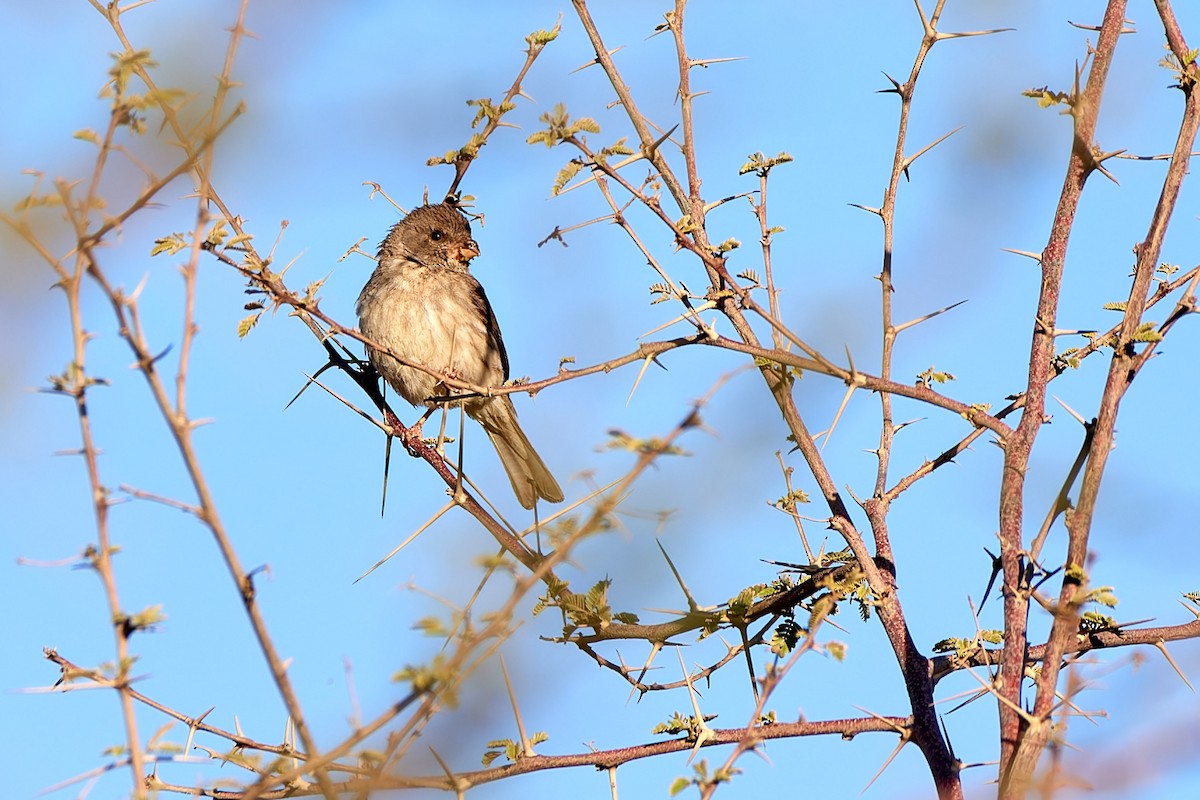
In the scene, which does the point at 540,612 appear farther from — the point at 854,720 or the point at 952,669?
the point at 952,669

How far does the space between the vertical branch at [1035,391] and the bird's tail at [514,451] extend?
16.2 feet

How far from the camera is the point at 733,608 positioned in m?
3.48

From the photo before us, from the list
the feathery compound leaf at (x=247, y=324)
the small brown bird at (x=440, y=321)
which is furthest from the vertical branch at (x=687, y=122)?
the small brown bird at (x=440, y=321)

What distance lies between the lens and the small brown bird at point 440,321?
26.8 feet

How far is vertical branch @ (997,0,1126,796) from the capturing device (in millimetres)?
2979

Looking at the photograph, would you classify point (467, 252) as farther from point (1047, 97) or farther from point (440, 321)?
point (1047, 97)

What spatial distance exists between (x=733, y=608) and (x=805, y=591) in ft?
0.64

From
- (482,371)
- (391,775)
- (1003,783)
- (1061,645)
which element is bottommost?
(391,775)

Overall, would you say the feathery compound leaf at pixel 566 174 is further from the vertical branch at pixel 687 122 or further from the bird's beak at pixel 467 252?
the bird's beak at pixel 467 252

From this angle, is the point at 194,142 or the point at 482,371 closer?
the point at 194,142

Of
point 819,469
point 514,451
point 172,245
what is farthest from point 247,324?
point 514,451

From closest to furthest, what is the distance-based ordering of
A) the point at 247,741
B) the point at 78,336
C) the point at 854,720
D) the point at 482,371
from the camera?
the point at 78,336 < the point at 247,741 < the point at 854,720 < the point at 482,371

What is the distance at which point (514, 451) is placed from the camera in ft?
27.0

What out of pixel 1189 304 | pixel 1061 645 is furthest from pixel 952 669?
pixel 1189 304
